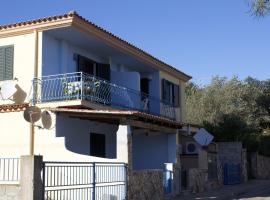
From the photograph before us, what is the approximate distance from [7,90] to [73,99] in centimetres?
244

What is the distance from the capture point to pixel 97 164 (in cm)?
1471

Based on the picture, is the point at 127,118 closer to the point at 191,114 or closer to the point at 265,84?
the point at 191,114

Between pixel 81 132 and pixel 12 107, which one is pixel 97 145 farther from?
pixel 12 107

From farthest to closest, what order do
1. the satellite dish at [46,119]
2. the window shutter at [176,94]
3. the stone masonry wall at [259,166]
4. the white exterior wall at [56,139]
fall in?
1. the stone masonry wall at [259,166]
2. the window shutter at [176,94]
3. the white exterior wall at [56,139]
4. the satellite dish at [46,119]

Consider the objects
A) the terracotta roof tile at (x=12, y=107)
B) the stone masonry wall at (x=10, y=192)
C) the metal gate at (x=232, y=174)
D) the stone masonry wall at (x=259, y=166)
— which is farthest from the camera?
the stone masonry wall at (x=259, y=166)

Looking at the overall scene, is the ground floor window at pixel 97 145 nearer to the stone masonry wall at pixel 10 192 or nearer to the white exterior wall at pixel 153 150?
the white exterior wall at pixel 153 150

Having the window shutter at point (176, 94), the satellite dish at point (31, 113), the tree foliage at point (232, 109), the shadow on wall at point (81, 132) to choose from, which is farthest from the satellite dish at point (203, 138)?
the satellite dish at point (31, 113)

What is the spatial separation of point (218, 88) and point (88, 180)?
102 ft

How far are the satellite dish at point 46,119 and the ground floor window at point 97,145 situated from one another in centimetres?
360

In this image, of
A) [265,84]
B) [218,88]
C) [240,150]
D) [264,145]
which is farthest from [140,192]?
[265,84]

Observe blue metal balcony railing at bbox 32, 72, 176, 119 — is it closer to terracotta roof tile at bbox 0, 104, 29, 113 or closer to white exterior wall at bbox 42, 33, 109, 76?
white exterior wall at bbox 42, 33, 109, 76

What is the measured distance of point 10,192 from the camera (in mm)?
13391

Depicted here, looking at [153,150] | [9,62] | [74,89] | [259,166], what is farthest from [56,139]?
[259,166]

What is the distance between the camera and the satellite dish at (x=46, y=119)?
1614 centimetres
